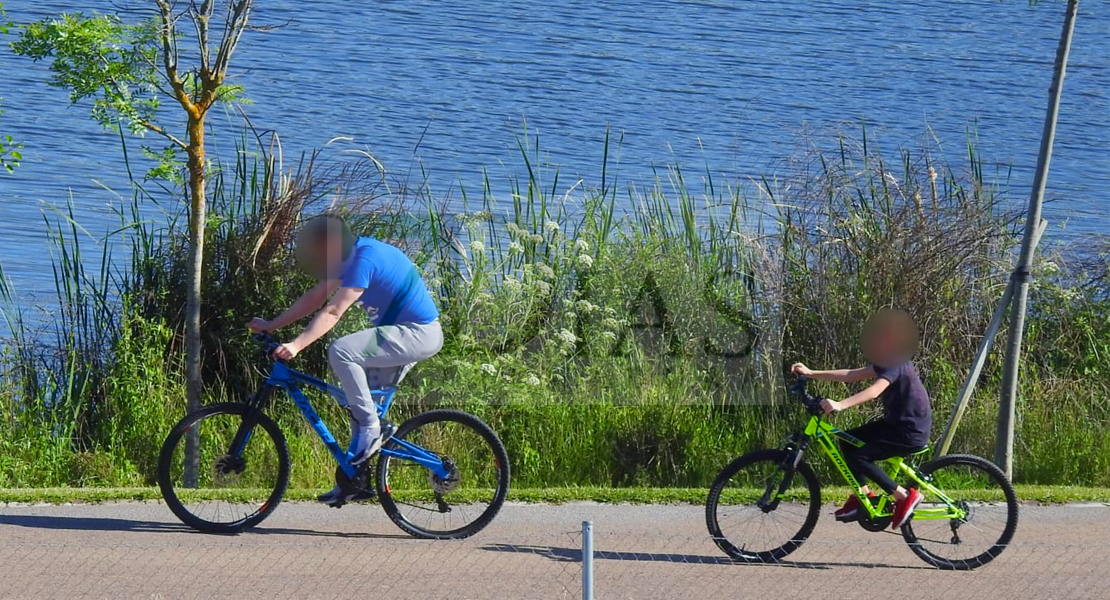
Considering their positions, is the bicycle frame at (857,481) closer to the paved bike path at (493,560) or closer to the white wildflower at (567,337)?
the paved bike path at (493,560)

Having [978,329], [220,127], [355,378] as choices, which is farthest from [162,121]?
[355,378]

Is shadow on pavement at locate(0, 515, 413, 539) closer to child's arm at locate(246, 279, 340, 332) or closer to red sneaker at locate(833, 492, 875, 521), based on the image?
child's arm at locate(246, 279, 340, 332)

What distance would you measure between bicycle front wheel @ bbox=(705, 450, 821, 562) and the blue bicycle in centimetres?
114

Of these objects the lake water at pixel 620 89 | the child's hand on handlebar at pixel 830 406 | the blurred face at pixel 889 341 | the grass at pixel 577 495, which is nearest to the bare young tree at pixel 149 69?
the grass at pixel 577 495

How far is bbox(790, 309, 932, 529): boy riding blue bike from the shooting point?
25.7ft

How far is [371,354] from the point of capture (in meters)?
7.99

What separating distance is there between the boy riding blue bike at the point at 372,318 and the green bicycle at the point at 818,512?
171 cm

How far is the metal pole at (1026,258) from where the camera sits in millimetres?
9531

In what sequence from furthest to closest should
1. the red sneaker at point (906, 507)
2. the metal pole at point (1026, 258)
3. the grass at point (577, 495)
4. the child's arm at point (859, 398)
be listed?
the metal pole at point (1026, 258)
the grass at point (577, 495)
the red sneaker at point (906, 507)
the child's arm at point (859, 398)

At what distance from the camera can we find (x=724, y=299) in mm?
12570

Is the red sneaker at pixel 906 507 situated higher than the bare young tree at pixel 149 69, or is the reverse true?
the bare young tree at pixel 149 69

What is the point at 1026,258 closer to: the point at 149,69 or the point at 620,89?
the point at 149,69

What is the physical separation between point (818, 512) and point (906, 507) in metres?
0.44

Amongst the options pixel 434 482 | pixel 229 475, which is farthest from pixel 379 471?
pixel 229 475
